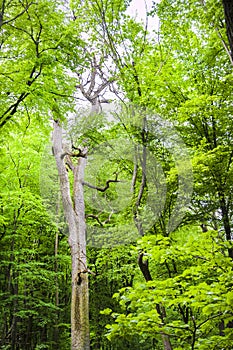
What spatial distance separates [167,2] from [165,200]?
151 inches

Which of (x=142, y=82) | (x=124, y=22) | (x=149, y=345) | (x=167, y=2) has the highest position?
(x=124, y=22)

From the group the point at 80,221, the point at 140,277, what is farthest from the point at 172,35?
the point at 140,277

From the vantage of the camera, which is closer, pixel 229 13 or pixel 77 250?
pixel 229 13

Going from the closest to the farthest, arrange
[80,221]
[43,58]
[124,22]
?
[43,58] → [124,22] → [80,221]

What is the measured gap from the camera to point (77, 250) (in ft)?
28.2

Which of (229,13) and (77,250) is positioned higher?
(229,13)

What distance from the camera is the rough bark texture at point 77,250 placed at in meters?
7.73

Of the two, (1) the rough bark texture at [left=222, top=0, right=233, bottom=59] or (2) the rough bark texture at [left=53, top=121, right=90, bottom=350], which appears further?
(2) the rough bark texture at [left=53, top=121, right=90, bottom=350]

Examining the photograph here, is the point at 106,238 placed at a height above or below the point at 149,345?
above

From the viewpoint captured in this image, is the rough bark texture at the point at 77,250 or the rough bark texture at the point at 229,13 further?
the rough bark texture at the point at 77,250

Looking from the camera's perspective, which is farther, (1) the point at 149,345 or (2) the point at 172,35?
(1) the point at 149,345

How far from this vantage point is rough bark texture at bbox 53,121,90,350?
25.4 feet

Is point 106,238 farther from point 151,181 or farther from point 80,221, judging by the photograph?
point 151,181

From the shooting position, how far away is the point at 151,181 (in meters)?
7.07
